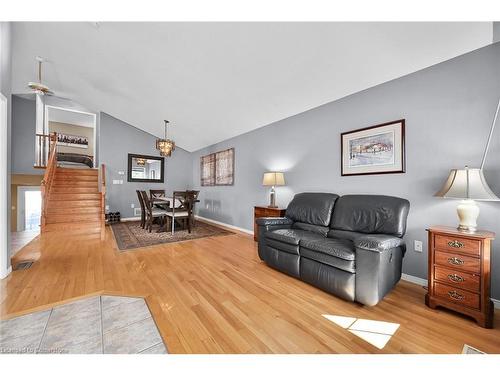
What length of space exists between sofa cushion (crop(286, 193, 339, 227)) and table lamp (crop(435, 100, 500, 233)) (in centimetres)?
118

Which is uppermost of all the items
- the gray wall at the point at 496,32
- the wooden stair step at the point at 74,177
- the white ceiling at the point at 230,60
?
the white ceiling at the point at 230,60

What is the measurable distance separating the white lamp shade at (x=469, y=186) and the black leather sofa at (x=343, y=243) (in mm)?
450

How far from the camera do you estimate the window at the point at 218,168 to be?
5.56 meters

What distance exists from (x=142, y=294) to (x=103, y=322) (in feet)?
1.41

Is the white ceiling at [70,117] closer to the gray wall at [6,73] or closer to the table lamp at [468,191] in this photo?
the gray wall at [6,73]

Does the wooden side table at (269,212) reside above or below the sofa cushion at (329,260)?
above

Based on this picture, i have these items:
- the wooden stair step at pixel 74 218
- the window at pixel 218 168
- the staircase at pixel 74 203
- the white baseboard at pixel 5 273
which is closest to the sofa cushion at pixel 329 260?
the white baseboard at pixel 5 273

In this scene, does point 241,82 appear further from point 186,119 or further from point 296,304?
point 296,304

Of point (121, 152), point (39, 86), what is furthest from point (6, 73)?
point (121, 152)

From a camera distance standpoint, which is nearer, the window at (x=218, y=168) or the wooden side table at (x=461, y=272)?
the wooden side table at (x=461, y=272)

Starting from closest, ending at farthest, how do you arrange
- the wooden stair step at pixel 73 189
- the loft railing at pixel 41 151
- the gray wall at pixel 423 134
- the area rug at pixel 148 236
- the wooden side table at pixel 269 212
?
the gray wall at pixel 423 134, the wooden side table at pixel 269 212, the area rug at pixel 148 236, the wooden stair step at pixel 73 189, the loft railing at pixel 41 151

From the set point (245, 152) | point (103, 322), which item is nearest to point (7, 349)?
point (103, 322)

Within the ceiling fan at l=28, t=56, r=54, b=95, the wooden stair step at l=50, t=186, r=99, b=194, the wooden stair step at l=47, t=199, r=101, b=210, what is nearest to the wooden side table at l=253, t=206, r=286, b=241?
the wooden stair step at l=47, t=199, r=101, b=210

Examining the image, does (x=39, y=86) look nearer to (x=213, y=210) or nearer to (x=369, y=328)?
(x=213, y=210)
